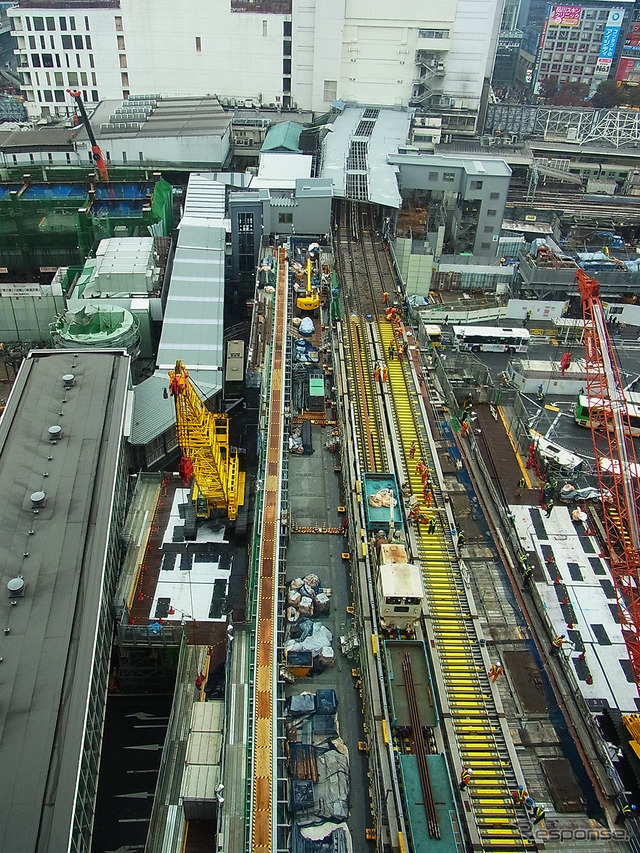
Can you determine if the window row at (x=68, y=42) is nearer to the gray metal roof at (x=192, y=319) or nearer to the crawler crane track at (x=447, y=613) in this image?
the gray metal roof at (x=192, y=319)

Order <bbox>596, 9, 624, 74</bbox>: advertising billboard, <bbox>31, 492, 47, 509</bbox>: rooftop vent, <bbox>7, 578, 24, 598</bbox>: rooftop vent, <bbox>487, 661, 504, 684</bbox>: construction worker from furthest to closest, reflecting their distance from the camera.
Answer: <bbox>596, 9, 624, 74</bbox>: advertising billboard, <bbox>31, 492, 47, 509</bbox>: rooftop vent, <bbox>487, 661, 504, 684</bbox>: construction worker, <bbox>7, 578, 24, 598</bbox>: rooftop vent

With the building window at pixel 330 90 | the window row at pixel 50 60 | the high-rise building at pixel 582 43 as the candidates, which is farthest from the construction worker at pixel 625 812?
the high-rise building at pixel 582 43

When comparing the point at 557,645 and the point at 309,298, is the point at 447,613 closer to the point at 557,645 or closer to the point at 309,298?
the point at 557,645

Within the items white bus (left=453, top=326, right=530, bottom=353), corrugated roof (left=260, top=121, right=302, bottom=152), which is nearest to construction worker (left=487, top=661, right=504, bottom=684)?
white bus (left=453, top=326, right=530, bottom=353)

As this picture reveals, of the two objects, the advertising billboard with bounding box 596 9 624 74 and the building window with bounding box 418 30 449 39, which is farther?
the advertising billboard with bounding box 596 9 624 74

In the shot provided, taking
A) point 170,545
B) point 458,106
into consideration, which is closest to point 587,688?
point 170,545

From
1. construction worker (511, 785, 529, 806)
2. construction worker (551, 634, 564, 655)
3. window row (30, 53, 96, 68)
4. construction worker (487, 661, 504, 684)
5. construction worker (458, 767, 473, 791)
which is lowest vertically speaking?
construction worker (511, 785, 529, 806)

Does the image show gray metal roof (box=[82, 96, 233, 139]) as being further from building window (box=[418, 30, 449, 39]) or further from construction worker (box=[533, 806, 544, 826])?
construction worker (box=[533, 806, 544, 826])

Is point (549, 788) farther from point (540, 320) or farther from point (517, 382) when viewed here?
point (540, 320)
